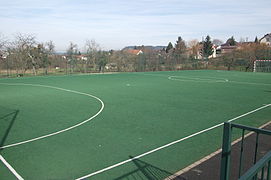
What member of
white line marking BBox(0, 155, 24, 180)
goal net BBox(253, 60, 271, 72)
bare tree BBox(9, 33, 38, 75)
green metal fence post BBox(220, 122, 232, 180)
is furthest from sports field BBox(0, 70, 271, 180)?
goal net BBox(253, 60, 271, 72)

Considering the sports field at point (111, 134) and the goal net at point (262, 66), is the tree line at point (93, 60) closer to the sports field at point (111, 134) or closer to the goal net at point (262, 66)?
the goal net at point (262, 66)

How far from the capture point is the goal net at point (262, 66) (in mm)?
35406

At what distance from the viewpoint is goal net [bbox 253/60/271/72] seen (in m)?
35.4

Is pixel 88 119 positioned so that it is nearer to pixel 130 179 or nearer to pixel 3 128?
pixel 3 128

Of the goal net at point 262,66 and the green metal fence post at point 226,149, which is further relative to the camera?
the goal net at point 262,66

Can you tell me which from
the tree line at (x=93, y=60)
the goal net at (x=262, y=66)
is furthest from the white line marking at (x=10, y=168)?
the goal net at (x=262, y=66)

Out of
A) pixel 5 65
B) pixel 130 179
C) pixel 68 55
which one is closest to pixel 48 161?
pixel 130 179

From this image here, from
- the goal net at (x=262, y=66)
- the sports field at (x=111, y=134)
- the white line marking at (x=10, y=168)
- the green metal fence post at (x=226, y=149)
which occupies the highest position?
the goal net at (x=262, y=66)

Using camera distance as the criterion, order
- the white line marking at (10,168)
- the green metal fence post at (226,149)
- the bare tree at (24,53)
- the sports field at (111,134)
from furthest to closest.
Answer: the bare tree at (24,53) → the sports field at (111,134) → the white line marking at (10,168) → the green metal fence post at (226,149)

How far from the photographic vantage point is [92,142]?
6.16 metres

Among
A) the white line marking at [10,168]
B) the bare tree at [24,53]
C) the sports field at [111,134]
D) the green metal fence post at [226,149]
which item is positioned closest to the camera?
the green metal fence post at [226,149]

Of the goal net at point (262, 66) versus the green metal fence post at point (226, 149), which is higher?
the goal net at point (262, 66)

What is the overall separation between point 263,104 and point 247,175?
35.5 ft

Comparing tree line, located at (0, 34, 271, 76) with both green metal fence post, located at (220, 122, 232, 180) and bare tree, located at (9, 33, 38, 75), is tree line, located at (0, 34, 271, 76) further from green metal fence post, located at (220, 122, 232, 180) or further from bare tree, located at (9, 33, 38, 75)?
green metal fence post, located at (220, 122, 232, 180)
